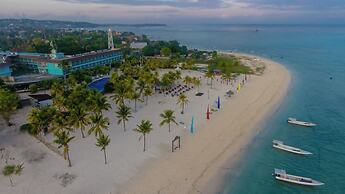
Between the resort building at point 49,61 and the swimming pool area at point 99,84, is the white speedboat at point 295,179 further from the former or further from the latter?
the resort building at point 49,61

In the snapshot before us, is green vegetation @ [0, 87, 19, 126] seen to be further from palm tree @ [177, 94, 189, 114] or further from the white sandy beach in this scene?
palm tree @ [177, 94, 189, 114]

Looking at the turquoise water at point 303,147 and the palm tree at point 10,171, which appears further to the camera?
the turquoise water at point 303,147

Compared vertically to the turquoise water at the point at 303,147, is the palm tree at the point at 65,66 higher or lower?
higher

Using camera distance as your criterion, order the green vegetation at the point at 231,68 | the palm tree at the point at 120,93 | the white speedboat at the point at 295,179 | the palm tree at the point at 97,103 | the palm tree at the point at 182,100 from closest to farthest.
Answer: the white speedboat at the point at 295,179 < the palm tree at the point at 97,103 < the palm tree at the point at 120,93 < the palm tree at the point at 182,100 < the green vegetation at the point at 231,68

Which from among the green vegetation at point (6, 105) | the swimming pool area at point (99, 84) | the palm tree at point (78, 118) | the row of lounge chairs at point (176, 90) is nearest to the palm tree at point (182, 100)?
the row of lounge chairs at point (176, 90)

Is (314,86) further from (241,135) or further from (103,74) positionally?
(103,74)

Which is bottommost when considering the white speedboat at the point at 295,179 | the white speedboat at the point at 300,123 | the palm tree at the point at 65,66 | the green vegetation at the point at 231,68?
the white speedboat at the point at 295,179

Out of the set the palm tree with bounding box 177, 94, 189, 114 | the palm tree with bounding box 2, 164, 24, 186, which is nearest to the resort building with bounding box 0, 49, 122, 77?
the palm tree with bounding box 177, 94, 189, 114

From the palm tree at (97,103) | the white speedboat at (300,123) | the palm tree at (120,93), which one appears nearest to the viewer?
the palm tree at (97,103)
